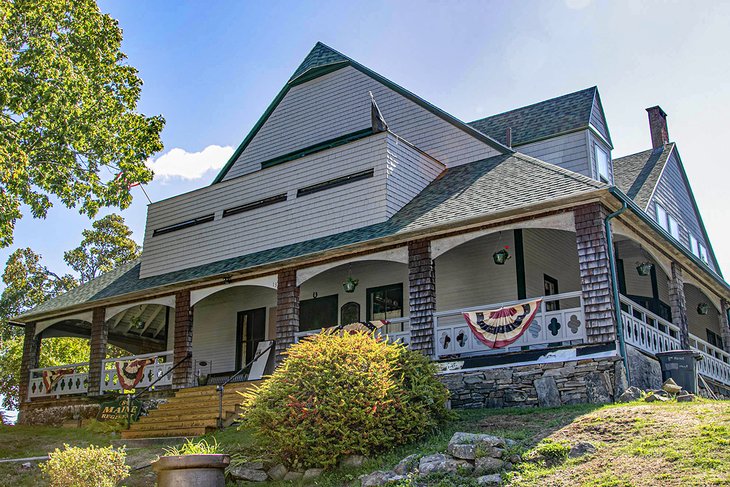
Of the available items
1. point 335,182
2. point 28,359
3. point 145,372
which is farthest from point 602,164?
point 28,359

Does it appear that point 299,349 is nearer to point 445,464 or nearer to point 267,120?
point 445,464

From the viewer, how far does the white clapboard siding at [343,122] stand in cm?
2086

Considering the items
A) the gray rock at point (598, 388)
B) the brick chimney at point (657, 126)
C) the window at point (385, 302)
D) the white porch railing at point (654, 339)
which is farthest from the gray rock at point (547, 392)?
the brick chimney at point (657, 126)

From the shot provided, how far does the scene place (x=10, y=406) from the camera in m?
38.7

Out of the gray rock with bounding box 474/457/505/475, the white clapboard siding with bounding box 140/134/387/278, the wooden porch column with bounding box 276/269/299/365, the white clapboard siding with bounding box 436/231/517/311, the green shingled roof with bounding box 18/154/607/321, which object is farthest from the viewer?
the white clapboard siding with bounding box 140/134/387/278

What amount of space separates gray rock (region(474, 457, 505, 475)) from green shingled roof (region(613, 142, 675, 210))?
1331 centimetres

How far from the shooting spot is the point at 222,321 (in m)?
23.2

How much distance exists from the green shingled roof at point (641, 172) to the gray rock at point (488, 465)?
524 inches

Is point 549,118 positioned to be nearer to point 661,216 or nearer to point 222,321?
point 661,216

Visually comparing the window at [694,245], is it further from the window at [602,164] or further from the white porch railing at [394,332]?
the white porch railing at [394,332]

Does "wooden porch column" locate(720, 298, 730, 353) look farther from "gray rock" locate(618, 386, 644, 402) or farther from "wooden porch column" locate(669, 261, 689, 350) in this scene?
"gray rock" locate(618, 386, 644, 402)

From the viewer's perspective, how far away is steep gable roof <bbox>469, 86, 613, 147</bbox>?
21.1 metres

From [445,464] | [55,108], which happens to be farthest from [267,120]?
[445,464]

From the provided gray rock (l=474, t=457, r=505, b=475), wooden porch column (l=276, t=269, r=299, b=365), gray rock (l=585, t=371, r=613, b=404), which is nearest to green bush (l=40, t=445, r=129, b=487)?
gray rock (l=474, t=457, r=505, b=475)
